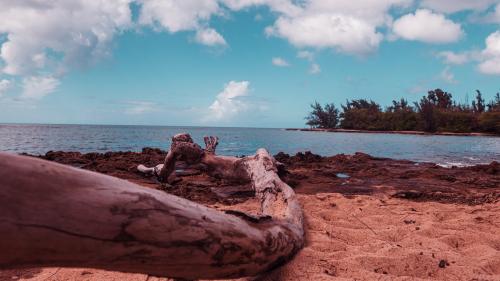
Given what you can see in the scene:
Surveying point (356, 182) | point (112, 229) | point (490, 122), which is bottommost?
point (356, 182)

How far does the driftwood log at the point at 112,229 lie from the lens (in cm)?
152

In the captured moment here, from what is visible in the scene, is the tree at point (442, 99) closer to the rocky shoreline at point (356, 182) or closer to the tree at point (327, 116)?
the tree at point (327, 116)

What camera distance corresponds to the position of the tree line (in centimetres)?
6744

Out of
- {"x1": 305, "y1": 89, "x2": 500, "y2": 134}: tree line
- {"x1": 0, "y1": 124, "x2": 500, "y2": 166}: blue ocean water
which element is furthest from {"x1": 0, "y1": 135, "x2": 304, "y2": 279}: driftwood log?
{"x1": 305, "y1": 89, "x2": 500, "y2": 134}: tree line

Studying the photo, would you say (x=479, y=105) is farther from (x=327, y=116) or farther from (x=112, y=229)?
(x=112, y=229)

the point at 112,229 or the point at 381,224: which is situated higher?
the point at 112,229

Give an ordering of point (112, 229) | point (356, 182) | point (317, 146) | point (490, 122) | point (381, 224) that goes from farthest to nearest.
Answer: point (490, 122) → point (317, 146) → point (356, 182) → point (381, 224) → point (112, 229)

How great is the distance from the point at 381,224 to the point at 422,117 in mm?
74044

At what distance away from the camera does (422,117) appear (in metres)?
71.2

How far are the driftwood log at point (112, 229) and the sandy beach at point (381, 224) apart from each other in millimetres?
624

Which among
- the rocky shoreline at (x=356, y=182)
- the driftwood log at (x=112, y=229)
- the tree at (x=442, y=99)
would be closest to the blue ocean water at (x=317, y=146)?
the rocky shoreline at (x=356, y=182)

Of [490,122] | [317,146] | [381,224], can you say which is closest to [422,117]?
[490,122]

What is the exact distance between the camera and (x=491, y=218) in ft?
15.2

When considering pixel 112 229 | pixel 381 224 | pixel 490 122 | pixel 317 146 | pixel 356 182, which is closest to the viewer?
pixel 112 229
